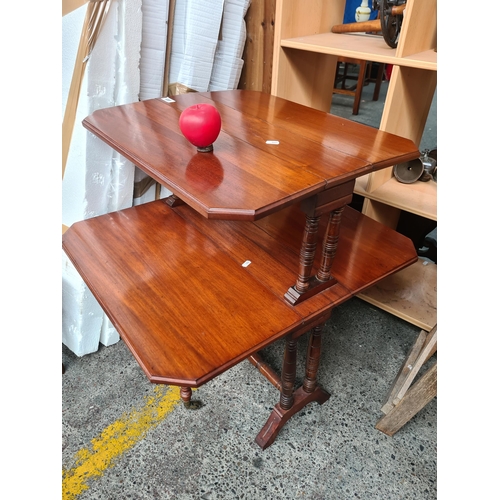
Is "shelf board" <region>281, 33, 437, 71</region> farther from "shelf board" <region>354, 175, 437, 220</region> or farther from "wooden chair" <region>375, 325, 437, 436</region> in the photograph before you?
"wooden chair" <region>375, 325, 437, 436</region>

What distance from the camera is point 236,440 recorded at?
144 centimetres

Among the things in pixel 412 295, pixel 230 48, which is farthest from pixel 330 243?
pixel 230 48

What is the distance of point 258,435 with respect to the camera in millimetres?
1431

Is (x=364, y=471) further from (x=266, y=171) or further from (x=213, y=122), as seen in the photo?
(x=213, y=122)

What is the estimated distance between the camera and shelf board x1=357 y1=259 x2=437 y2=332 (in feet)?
5.72

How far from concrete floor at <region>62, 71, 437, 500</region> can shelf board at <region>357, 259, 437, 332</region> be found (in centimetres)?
19

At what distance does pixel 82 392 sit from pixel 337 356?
3.37 feet

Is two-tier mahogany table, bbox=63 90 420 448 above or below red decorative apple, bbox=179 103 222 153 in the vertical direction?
below

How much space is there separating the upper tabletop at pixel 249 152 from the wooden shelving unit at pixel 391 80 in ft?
1.06

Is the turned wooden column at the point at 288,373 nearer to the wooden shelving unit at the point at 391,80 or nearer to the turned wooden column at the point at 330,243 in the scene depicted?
the turned wooden column at the point at 330,243

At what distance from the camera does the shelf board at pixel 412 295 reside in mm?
1742

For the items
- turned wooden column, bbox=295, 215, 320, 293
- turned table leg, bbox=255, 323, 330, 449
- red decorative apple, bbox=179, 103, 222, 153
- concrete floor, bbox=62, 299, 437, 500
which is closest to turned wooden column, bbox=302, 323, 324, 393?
turned table leg, bbox=255, 323, 330, 449

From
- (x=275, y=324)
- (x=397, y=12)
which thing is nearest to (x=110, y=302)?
(x=275, y=324)

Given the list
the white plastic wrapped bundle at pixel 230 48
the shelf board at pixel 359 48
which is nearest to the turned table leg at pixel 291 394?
the shelf board at pixel 359 48
